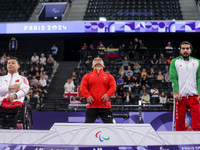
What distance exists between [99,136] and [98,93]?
2.36m

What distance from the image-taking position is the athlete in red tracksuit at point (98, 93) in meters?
5.29

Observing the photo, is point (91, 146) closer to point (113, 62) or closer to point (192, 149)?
point (192, 149)

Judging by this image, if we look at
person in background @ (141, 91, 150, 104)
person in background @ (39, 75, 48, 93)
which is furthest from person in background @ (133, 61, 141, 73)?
person in background @ (39, 75, 48, 93)

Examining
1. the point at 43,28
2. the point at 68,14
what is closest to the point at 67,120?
the point at 43,28

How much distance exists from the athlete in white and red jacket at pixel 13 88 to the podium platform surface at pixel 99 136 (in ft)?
6.18

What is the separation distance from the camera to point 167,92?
13562 mm

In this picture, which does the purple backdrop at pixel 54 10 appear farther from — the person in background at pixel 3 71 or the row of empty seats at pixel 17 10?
the person in background at pixel 3 71

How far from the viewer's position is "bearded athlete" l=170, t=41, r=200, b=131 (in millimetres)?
4891

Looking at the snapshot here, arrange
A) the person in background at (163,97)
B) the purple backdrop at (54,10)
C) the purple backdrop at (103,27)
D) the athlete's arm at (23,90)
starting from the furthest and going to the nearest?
the purple backdrop at (54,10) → the purple backdrop at (103,27) → the person in background at (163,97) → the athlete's arm at (23,90)

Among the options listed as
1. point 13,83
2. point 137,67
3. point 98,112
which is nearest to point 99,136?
point 98,112

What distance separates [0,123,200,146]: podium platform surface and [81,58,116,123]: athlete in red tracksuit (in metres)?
2.14

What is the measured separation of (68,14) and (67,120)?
12.3 metres

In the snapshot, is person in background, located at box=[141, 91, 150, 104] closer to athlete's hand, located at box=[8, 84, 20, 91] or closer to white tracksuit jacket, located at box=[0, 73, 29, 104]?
white tracksuit jacket, located at box=[0, 73, 29, 104]

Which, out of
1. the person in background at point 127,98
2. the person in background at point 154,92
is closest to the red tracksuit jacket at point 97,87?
the person in background at point 127,98
